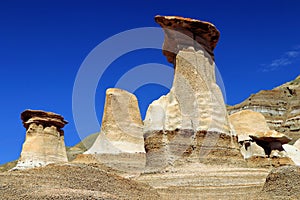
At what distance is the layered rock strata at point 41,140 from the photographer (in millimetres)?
37969

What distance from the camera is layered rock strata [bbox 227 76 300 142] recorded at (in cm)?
6950

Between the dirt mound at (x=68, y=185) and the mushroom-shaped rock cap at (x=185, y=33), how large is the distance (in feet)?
31.0

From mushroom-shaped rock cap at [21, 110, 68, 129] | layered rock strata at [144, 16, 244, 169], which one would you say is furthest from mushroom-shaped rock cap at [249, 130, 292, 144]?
mushroom-shaped rock cap at [21, 110, 68, 129]

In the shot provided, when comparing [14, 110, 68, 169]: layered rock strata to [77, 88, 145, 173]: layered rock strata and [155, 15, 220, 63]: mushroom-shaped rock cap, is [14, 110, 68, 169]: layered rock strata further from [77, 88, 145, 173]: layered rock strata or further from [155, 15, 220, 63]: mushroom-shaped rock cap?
[155, 15, 220, 63]: mushroom-shaped rock cap

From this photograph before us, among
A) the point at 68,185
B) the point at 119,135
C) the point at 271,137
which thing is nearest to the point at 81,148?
the point at 119,135

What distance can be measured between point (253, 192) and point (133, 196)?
4.71 metres

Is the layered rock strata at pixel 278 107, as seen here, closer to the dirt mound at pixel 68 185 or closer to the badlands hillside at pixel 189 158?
the badlands hillside at pixel 189 158

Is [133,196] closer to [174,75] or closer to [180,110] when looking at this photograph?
[180,110]

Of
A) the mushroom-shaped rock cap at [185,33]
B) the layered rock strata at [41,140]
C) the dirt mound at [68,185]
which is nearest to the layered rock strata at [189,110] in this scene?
the mushroom-shaped rock cap at [185,33]

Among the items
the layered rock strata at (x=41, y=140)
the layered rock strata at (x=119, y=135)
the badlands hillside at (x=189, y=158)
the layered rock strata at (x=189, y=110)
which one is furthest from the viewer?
the layered rock strata at (x=41, y=140)

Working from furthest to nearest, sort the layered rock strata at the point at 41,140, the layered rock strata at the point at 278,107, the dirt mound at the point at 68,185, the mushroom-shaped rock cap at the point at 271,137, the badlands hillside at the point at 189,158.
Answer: the layered rock strata at the point at 278,107 → the layered rock strata at the point at 41,140 → the mushroom-shaped rock cap at the point at 271,137 → the badlands hillside at the point at 189,158 → the dirt mound at the point at 68,185

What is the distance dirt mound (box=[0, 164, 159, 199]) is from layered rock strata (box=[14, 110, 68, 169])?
81.3 ft

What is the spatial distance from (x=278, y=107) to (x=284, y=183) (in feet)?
224

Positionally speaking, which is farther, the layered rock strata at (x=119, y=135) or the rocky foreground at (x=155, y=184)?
the layered rock strata at (x=119, y=135)
